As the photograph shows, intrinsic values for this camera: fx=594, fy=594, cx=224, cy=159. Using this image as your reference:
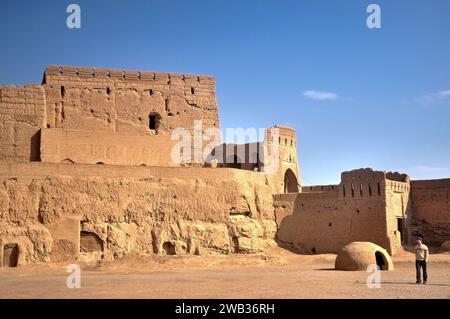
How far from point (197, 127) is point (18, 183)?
1264 centimetres

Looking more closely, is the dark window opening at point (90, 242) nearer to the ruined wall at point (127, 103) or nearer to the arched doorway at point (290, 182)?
the ruined wall at point (127, 103)

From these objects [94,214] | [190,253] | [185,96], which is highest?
[185,96]

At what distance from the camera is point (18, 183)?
90.6 ft

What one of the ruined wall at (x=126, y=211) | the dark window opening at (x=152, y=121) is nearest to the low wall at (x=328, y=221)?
the ruined wall at (x=126, y=211)

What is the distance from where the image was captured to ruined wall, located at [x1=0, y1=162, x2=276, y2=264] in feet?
89.3

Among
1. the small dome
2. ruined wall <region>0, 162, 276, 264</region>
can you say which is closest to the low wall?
ruined wall <region>0, 162, 276, 264</region>

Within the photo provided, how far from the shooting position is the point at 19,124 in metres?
32.7

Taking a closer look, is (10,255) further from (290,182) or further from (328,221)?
(290,182)

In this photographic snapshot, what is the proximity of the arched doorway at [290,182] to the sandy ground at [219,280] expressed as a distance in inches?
445

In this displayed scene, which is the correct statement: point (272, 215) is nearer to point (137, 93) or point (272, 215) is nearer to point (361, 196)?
point (361, 196)

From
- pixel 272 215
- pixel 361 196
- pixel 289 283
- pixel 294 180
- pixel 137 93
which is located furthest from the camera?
pixel 294 180

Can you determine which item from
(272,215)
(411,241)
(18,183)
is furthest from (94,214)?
(411,241)

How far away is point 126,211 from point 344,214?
1119cm

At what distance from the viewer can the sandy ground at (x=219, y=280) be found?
50.1 feet
